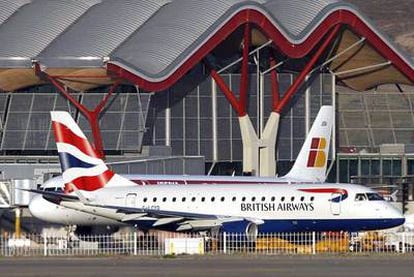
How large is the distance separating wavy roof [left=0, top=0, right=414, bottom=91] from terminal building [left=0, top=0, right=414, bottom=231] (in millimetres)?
92

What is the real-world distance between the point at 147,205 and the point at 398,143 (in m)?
49.7

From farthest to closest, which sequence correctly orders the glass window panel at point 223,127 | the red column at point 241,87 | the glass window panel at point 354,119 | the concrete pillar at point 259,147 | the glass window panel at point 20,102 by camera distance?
the glass window panel at point 354,119 → the glass window panel at point 223,127 → the concrete pillar at point 259,147 → the glass window panel at point 20,102 → the red column at point 241,87

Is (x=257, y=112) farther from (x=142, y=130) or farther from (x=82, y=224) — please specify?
(x=82, y=224)

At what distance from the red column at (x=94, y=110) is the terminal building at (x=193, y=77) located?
91 mm

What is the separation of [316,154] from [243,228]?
24560mm

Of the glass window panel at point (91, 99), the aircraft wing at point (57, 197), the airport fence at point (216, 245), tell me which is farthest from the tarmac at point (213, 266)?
the glass window panel at point (91, 99)

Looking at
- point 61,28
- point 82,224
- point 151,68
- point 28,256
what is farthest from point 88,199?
point 61,28

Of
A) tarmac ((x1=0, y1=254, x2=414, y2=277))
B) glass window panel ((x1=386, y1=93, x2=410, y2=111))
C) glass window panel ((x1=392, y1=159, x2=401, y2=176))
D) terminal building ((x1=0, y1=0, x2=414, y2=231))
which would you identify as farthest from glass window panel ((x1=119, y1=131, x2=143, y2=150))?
tarmac ((x1=0, y1=254, x2=414, y2=277))

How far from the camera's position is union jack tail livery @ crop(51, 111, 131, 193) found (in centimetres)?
7500

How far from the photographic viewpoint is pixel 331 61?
4665 inches

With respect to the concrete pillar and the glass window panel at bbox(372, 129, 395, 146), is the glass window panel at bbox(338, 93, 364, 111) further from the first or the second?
the concrete pillar

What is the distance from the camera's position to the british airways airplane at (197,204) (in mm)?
70812

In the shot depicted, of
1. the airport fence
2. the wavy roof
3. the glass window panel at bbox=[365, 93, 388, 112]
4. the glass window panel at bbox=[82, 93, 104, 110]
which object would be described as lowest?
the airport fence

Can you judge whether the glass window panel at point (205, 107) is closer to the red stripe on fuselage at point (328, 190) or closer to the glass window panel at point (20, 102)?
the glass window panel at point (20, 102)
